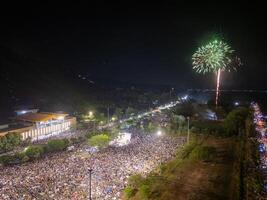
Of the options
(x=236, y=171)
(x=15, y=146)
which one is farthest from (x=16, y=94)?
(x=236, y=171)

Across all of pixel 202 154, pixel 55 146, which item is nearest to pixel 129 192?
pixel 202 154

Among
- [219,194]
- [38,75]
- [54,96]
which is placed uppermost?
[38,75]

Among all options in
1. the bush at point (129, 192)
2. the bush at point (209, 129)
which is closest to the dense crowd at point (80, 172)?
the bush at point (129, 192)

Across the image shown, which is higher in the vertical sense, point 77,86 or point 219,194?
point 77,86

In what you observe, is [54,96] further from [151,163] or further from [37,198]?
[37,198]

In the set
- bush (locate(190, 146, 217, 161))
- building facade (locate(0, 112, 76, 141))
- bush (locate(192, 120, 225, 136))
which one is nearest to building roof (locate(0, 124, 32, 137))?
building facade (locate(0, 112, 76, 141))

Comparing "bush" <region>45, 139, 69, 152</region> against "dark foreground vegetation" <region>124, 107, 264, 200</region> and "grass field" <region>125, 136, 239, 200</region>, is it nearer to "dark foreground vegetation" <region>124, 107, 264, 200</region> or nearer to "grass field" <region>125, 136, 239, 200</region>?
"dark foreground vegetation" <region>124, 107, 264, 200</region>

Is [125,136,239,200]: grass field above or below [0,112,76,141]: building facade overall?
below

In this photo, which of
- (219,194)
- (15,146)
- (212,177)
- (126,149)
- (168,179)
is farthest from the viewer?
(15,146)

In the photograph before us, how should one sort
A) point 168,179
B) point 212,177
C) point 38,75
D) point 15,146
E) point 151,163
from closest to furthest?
point 168,179
point 212,177
point 151,163
point 15,146
point 38,75
